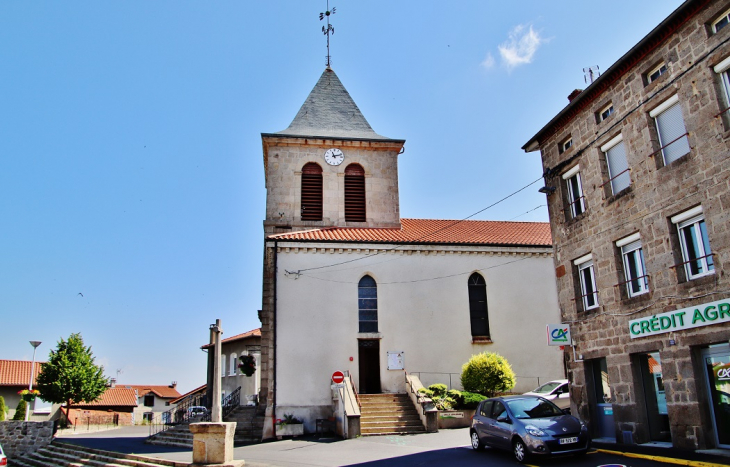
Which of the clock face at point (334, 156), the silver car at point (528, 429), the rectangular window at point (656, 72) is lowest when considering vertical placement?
the silver car at point (528, 429)

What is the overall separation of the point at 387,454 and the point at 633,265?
753 centimetres

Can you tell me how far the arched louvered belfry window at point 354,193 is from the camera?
2823 cm

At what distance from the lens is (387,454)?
46.0 feet

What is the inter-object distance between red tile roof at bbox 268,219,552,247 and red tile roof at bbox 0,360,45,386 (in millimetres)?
29804

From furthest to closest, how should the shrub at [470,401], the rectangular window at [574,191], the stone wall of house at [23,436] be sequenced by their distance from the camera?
1. the stone wall of house at [23,436]
2. the shrub at [470,401]
3. the rectangular window at [574,191]

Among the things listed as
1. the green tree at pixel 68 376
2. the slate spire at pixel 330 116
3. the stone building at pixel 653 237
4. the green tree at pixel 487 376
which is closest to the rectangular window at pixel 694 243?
the stone building at pixel 653 237

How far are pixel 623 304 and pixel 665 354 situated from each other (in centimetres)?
167

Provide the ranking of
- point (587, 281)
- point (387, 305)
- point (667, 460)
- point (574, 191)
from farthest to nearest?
point (387, 305), point (574, 191), point (587, 281), point (667, 460)

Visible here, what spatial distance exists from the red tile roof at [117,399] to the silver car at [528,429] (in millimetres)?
50846

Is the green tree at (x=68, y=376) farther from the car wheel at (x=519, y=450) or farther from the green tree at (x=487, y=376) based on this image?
the car wheel at (x=519, y=450)

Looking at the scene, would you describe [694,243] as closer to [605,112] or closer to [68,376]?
[605,112]

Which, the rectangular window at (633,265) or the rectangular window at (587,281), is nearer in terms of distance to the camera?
the rectangular window at (633,265)

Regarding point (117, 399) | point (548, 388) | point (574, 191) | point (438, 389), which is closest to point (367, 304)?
→ point (438, 389)

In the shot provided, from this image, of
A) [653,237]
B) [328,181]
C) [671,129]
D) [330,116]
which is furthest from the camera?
[330,116]
